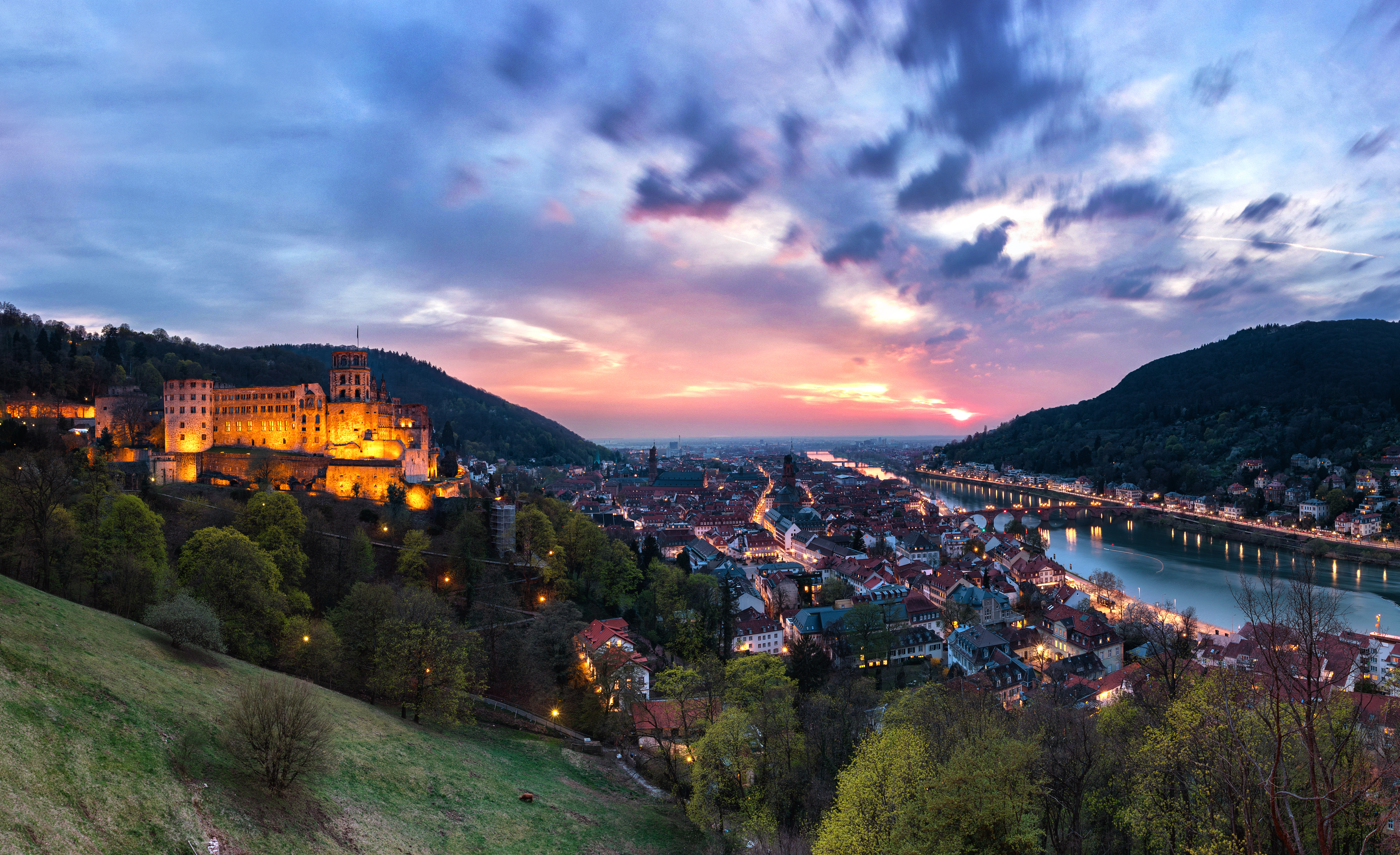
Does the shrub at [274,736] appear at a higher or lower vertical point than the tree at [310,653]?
higher

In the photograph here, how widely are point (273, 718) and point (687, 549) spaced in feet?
119

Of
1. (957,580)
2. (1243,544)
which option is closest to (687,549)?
(957,580)

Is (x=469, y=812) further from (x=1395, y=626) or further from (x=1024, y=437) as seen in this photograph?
(x=1024, y=437)

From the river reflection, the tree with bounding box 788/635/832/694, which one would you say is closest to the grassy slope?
the tree with bounding box 788/635/832/694

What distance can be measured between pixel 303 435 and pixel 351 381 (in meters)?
4.03

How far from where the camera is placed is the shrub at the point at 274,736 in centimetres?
970

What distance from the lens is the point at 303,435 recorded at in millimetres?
34531

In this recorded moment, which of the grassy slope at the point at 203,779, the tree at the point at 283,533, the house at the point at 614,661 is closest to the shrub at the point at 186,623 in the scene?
the grassy slope at the point at 203,779

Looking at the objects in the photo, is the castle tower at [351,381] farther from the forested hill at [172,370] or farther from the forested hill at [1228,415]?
the forested hill at [1228,415]

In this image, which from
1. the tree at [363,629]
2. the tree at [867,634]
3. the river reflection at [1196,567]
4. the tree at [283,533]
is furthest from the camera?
the river reflection at [1196,567]

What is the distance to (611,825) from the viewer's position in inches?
559

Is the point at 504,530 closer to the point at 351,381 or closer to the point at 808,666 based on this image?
the point at 351,381

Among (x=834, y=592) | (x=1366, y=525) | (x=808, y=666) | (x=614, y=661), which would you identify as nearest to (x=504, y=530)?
(x=614, y=661)

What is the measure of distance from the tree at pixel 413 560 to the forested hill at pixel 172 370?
22.4 m
